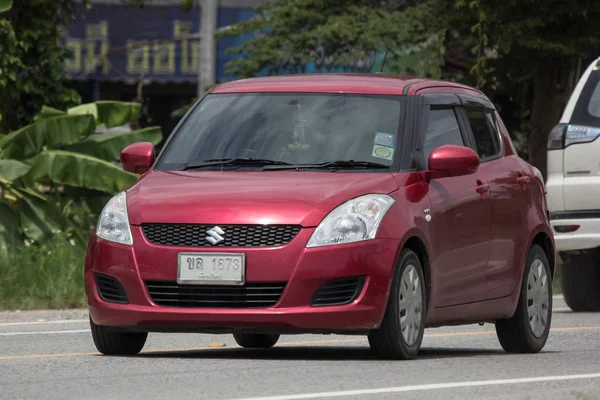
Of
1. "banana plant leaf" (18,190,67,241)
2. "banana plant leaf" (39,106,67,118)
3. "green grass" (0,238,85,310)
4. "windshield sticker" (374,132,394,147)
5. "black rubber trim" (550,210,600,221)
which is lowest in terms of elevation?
"banana plant leaf" (18,190,67,241)

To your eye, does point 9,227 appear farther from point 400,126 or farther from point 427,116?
point 400,126

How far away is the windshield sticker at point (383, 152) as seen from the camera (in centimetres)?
983

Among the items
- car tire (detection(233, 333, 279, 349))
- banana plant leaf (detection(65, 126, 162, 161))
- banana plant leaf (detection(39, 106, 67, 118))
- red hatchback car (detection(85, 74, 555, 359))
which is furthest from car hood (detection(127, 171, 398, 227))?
banana plant leaf (detection(65, 126, 162, 161))

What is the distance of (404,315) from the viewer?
9.34 meters

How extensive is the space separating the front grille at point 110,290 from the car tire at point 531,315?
279 cm

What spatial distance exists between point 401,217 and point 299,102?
1.32 m

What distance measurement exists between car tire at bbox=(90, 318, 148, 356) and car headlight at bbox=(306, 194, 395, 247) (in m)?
1.46

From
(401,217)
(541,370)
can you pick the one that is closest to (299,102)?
(401,217)

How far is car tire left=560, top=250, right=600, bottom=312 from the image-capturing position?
14820 mm

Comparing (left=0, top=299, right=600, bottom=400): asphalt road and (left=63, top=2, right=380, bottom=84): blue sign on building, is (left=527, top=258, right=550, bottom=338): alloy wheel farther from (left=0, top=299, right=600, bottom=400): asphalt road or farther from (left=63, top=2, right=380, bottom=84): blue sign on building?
(left=63, top=2, right=380, bottom=84): blue sign on building

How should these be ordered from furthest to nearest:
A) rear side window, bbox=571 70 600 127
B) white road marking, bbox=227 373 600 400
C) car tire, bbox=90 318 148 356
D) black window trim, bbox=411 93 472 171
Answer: rear side window, bbox=571 70 600 127, black window trim, bbox=411 93 472 171, car tire, bbox=90 318 148 356, white road marking, bbox=227 373 600 400

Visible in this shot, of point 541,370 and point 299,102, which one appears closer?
point 541,370

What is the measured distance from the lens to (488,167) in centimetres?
1081

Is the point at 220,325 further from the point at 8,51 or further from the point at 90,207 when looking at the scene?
the point at 8,51
